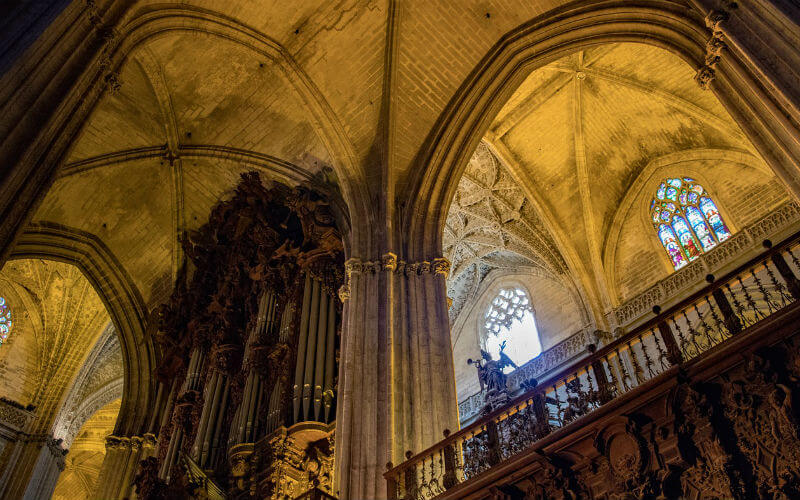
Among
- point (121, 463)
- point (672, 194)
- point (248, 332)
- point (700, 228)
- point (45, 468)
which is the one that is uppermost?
point (672, 194)

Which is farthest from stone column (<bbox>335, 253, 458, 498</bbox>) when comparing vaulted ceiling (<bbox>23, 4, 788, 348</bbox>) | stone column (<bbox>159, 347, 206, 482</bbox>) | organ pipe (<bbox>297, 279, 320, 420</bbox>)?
stone column (<bbox>159, 347, 206, 482</bbox>)

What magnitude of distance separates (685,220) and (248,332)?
370 inches

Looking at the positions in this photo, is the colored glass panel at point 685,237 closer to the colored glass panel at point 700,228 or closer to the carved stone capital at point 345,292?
the colored glass panel at point 700,228

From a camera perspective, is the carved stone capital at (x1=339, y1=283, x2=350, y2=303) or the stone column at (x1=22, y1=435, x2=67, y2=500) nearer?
the carved stone capital at (x1=339, y1=283, x2=350, y2=303)

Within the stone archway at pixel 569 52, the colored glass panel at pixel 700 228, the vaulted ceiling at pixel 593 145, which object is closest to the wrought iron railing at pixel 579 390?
the stone archway at pixel 569 52

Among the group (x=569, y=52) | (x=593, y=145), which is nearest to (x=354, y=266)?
(x=569, y=52)

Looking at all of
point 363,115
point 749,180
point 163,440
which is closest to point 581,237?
point 749,180

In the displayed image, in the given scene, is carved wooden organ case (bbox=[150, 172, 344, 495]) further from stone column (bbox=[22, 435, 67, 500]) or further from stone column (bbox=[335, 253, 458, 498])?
stone column (bbox=[22, 435, 67, 500])

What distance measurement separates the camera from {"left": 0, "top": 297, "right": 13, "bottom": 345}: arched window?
16.0 meters

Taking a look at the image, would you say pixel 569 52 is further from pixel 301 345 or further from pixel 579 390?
pixel 301 345

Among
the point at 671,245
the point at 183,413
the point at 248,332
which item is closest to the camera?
the point at 183,413

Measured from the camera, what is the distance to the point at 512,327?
16.8 meters

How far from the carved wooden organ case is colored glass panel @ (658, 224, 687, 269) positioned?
725cm

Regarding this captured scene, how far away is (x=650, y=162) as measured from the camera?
14875mm
